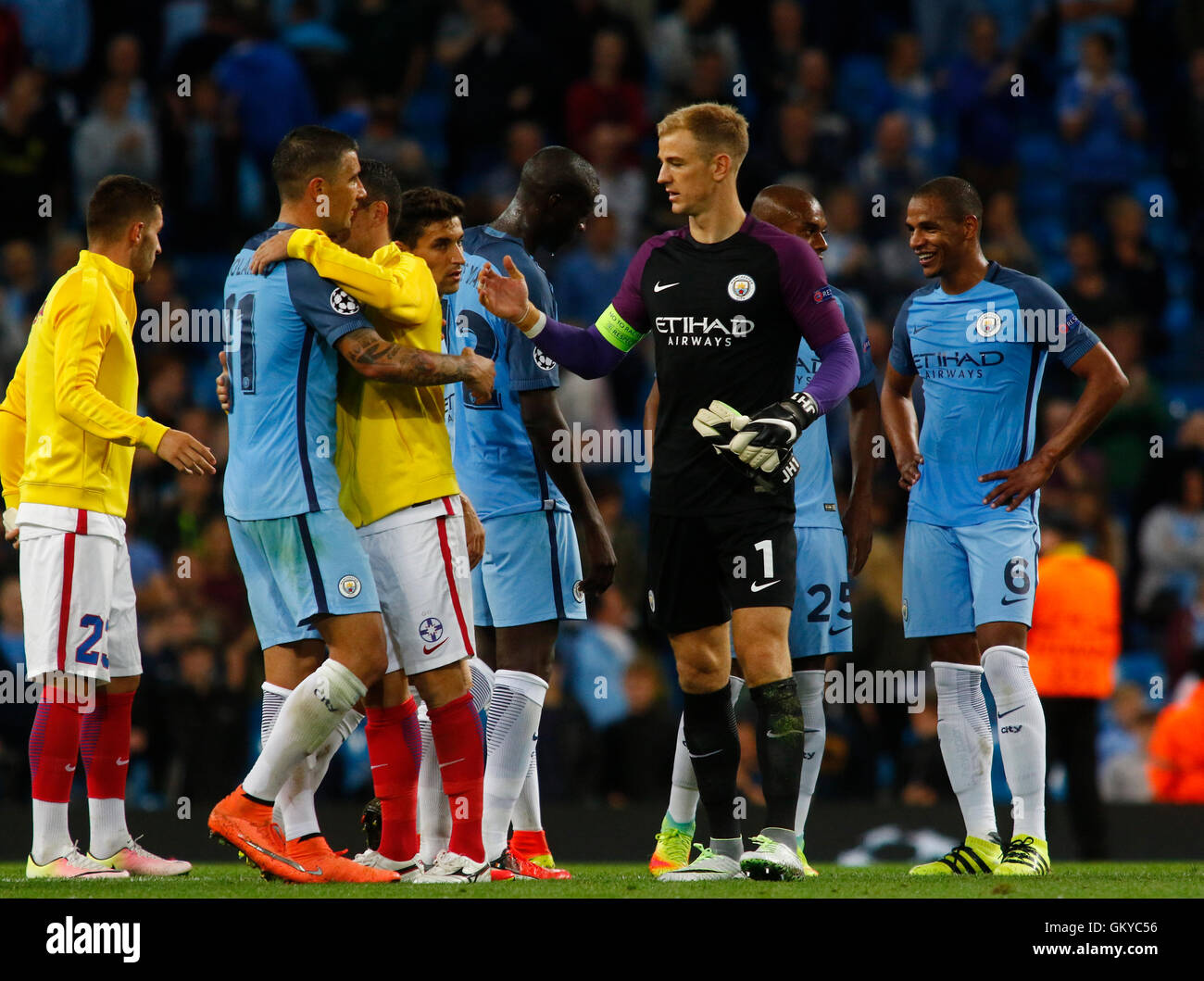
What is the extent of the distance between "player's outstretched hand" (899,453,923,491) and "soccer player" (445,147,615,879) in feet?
4.12

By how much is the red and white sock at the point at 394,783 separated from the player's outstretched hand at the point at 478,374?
42.2 inches

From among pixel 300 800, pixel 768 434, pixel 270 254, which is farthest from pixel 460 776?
pixel 270 254

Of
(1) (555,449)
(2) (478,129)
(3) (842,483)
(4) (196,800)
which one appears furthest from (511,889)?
(2) (478,129)

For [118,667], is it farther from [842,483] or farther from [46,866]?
[842,483]

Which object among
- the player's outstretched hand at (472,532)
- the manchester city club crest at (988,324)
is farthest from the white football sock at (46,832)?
the manchester city club crest at (988,324)

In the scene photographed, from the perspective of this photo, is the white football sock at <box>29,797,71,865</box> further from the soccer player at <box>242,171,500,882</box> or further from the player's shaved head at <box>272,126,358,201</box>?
the player's shaved head at <box>272,126,358,201</box>

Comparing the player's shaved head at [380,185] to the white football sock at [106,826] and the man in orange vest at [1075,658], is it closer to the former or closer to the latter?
the white football sock at [106,826]

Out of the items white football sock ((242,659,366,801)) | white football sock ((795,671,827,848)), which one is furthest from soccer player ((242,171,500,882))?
Answer: white football sock ((795,671,827,848))

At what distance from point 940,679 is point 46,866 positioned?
129 inches

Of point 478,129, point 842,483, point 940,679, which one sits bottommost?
point 940,679

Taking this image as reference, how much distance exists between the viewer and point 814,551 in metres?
6.25

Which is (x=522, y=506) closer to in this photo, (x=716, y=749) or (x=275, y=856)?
(x=716, y=749)

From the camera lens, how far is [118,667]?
564cm

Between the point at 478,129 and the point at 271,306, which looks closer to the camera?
the point at 271,306
